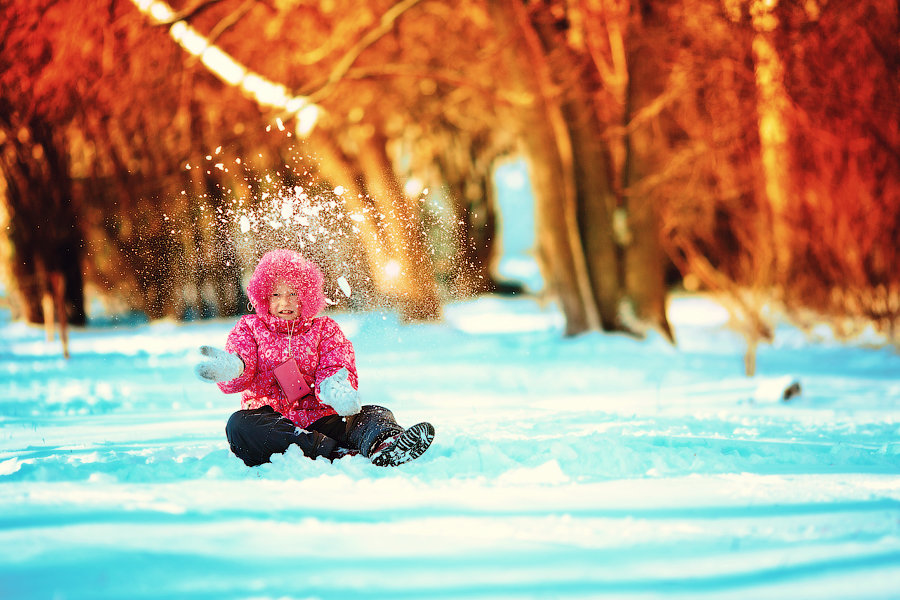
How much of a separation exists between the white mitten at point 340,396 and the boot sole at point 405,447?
0.21m

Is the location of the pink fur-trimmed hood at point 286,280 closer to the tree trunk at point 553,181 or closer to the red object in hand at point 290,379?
the red object in hand at point 290,379

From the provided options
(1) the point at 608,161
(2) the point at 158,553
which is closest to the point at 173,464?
(2) the point at 158,553

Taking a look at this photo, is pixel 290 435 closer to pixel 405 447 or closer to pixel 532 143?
pixel 405 447

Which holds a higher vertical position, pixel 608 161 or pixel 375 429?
pixel 608 161

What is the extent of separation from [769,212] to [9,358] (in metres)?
8.66

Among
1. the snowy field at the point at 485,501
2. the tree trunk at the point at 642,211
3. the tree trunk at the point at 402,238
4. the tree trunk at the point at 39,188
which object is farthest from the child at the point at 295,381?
the tree trunk at the point at 642,211

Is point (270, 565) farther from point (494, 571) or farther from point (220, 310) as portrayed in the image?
point (220, 310)

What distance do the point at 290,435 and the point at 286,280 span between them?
0.76 m

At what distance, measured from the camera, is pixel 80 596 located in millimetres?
2385

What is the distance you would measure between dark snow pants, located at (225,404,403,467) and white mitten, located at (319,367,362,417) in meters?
0.17

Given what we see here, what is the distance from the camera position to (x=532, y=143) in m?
11.0

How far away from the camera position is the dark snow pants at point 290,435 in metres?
3.96

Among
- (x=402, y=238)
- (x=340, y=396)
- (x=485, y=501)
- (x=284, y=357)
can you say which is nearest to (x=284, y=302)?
(x=284, y=357)

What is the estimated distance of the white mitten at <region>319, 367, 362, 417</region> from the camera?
392 centimetres
